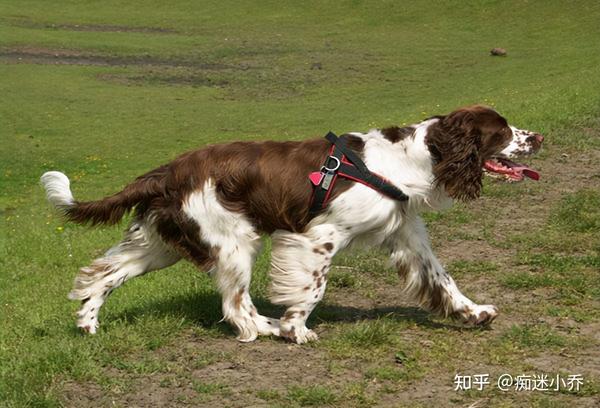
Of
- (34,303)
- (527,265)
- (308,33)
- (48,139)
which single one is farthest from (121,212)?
(308,33)

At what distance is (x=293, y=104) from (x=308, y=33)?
1191 cm

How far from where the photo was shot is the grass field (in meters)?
4.91

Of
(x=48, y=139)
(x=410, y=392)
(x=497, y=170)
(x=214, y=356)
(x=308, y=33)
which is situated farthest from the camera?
(x=308, y=33)

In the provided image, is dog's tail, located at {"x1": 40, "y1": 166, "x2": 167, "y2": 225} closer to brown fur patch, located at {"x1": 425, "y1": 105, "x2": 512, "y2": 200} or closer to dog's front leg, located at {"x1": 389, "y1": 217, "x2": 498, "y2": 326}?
dog's front leg, located at {"x1": 389, "y1": 217, "x2": 498, "y2": 326}

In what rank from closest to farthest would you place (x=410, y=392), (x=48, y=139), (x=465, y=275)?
(x=410, y=392)
(x=465, y=275)
(x=48, y=139)

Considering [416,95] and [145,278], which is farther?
[416,95]

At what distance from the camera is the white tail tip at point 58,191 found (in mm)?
5902

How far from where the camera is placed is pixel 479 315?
562 cm

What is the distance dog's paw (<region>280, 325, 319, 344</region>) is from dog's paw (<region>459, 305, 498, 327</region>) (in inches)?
38.4

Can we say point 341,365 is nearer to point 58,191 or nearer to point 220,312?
point 220,312

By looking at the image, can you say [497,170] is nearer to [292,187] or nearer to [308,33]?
[292,187]

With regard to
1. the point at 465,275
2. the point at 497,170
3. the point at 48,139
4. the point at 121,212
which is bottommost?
the point at 48,139

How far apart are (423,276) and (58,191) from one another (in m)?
2.45

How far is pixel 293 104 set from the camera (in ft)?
64.5
